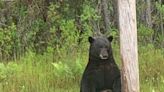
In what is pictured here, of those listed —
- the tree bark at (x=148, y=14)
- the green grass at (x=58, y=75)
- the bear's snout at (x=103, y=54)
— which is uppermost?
the tree bark at (x=148, y=14)

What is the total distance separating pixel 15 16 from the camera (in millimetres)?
12969

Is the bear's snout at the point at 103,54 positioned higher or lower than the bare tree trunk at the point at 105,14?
lower

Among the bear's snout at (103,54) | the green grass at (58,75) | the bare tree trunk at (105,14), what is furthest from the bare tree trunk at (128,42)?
the bare tree trunk at (105,14)

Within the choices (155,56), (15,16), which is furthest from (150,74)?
(15,16)

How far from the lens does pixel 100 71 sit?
710cm

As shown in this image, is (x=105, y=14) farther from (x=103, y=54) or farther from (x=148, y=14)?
(x=103, y=54)

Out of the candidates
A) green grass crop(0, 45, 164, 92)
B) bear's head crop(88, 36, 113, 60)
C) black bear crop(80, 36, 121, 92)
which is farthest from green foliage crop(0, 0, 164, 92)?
bear's head crop(88, 36, 113, 60)

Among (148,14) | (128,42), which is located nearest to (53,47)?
(148,14)

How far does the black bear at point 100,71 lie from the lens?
6957mm

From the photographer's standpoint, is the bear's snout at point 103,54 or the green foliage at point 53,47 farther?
the green foliage at point 53,47

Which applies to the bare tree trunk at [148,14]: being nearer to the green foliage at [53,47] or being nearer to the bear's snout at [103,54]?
the green foliage at [53,47]

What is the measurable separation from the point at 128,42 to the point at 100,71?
0.72 metres

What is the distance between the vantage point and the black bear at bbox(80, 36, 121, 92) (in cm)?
696

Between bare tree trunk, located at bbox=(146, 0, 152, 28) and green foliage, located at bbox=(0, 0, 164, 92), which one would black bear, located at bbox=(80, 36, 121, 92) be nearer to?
green foliage, located at bbox=(0, 0, 164, 92)
